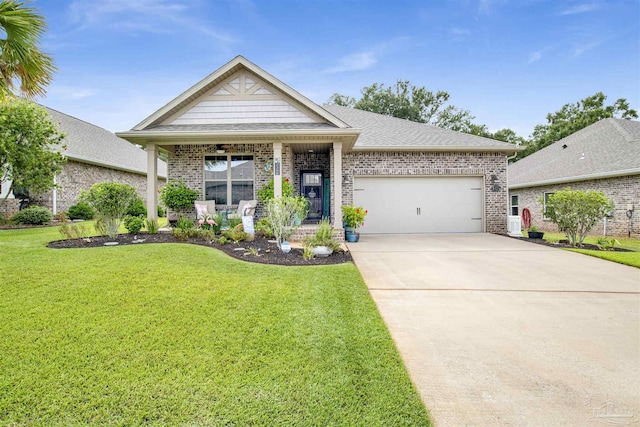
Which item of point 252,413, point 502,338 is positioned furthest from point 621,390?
point 252,413

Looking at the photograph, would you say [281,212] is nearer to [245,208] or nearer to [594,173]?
[245,208]

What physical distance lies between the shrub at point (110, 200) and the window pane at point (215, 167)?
10.3 feet

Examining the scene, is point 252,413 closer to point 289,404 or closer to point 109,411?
point 289,404

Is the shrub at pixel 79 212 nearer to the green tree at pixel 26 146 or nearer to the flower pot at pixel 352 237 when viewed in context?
the green tree at pixel 26 146

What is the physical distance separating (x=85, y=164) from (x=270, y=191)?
1077cm

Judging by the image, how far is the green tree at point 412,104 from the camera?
2847cm

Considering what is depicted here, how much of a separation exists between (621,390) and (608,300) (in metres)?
2.51

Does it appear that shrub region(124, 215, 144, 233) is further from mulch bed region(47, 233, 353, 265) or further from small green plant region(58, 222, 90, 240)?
small green plant region(58, 222, 90, 240)

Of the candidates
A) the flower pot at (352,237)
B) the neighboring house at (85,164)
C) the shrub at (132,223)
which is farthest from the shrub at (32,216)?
the flower pot at (352,237)

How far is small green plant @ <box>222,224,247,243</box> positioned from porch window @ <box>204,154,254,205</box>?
2723mm


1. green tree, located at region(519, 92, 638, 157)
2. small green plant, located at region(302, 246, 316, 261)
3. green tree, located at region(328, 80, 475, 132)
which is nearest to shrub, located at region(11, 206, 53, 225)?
small green plant, located at region(302, 246, 316, 261)

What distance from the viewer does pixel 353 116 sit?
48.8 feet

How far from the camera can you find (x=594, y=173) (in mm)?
12477

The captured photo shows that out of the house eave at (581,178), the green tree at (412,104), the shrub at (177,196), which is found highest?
the green tree at (412,104)
